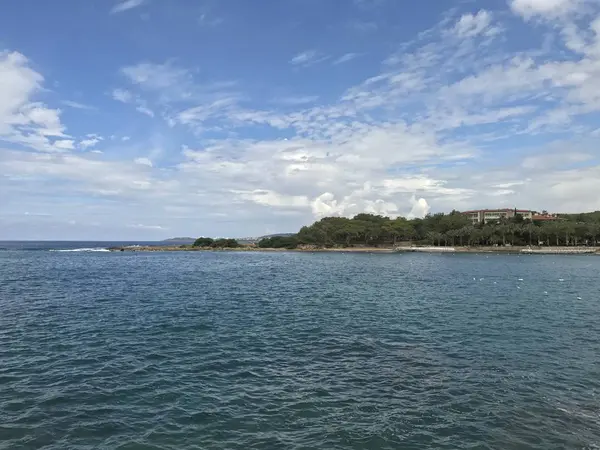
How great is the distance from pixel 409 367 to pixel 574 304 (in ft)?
98.7

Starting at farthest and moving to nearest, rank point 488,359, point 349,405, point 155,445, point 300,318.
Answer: point 300,318
point 488,359
point 349,405
point 155,445

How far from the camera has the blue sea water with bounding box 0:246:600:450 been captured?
13.9m

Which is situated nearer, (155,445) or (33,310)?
(155,445)

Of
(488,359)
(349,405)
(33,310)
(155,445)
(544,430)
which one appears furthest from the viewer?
(33,310)

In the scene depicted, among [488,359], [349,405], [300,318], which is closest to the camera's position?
[349,405]

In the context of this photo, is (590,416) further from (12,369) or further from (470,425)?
(12,369)

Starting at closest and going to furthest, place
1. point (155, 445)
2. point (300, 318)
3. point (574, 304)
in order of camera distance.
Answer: point (155, 445) → point (300, 318) → point (574, 304)

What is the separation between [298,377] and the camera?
19.3 meters

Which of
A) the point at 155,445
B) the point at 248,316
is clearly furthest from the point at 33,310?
the point at 155,445

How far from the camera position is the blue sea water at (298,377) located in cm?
1388

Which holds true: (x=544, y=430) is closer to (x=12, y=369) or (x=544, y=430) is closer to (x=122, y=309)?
(x=12, y=369)

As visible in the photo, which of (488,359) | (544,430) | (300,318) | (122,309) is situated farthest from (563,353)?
(122,309)

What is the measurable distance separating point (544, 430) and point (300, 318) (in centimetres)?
2155

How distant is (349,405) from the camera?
53.3ft
